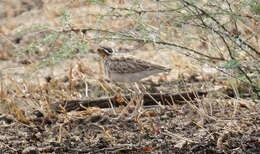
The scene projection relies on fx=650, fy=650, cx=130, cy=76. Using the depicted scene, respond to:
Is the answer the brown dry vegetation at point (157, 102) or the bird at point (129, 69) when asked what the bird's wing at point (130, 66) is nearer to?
the bird at point (129, 69)

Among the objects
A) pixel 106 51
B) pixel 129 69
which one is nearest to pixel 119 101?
pixel 129 69

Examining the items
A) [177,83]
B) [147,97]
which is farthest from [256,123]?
[177,83]

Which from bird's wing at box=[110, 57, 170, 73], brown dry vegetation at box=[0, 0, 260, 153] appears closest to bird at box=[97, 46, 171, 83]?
bird's wing at box=[110, 57, 170, 73]

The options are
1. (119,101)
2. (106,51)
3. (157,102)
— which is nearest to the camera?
(157,102)

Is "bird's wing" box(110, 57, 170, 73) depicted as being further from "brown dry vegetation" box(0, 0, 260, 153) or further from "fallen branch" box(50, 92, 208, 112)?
"fallen branch" box(50, 92, 208, 112)

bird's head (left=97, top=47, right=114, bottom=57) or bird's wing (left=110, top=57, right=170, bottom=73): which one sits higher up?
bird's head (left=97, top=47, right=114, bottom=57)

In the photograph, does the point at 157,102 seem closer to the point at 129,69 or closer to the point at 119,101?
the point at 119,101

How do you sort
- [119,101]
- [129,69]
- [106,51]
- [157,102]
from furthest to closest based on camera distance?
[106,51]
[129,69]
[119,101]
[157,102]

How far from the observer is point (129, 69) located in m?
5.68

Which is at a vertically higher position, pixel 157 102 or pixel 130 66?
pixel 130 66

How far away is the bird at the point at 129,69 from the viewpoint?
18.6ft

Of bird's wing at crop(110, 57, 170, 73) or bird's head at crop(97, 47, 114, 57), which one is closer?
bird's wing at crop(110, 57, 170, 73)

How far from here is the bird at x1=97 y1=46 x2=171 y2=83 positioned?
5668mm

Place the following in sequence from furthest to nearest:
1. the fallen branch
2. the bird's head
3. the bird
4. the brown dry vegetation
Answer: the bird's head → the bird → the fallen branch → the brown dry vegetation
